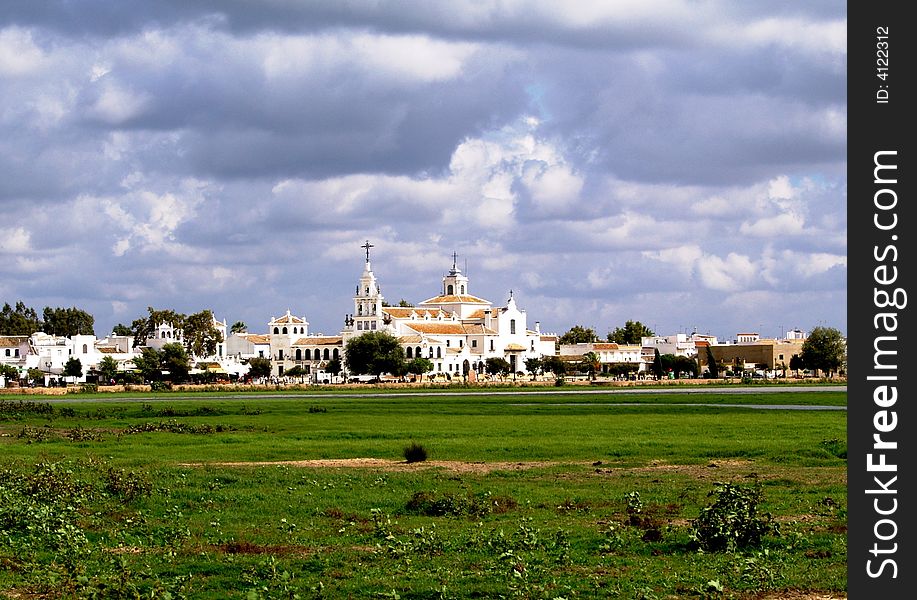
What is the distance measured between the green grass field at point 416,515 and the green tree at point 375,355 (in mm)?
112778

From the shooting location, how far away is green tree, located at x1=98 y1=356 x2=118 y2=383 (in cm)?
15775

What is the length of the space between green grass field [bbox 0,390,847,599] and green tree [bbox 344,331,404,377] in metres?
113

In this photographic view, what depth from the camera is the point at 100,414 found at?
216 ft

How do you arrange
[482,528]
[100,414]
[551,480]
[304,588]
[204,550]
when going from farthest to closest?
[100,414]
[551,480]
[482,528]
[204,550]
[304,588]

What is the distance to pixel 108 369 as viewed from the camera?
16075 cm

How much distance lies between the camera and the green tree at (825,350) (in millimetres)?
161500

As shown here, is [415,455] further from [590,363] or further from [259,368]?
[259,368]

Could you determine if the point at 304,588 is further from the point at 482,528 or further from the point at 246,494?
the point at 246,494

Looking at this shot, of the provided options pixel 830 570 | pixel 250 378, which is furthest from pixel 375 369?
pixel 830 570

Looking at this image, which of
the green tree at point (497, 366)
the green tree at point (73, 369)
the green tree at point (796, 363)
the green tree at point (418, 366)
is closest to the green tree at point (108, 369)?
the green tree at point (73, 369)

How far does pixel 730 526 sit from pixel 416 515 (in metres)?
6.76

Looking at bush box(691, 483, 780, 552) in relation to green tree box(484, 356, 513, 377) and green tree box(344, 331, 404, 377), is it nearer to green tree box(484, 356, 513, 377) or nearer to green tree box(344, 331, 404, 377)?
green tree box(344, 331, 404, 377)

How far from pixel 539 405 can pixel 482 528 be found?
173ft

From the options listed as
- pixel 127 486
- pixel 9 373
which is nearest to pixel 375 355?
pixel 9 373
